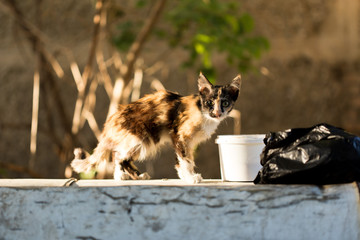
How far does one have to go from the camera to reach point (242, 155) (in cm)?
207

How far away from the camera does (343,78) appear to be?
4707mm

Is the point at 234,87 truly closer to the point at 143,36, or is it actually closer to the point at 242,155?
the point at 242,155

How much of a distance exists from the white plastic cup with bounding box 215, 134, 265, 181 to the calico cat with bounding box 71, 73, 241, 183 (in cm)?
12

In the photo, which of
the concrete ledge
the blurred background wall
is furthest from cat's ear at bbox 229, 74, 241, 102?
the blurred background wall

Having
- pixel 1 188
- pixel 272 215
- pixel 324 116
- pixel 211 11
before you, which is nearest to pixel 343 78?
pixel 324 116

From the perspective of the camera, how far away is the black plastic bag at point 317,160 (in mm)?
1693

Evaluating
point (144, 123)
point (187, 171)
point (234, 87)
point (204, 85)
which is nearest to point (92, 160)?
point (144, 123)

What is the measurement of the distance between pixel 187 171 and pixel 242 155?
0.26 m

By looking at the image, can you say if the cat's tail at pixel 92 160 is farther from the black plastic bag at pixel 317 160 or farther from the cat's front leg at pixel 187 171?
the black plastic bag at pixel 317 160

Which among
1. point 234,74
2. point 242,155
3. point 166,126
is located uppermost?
point 234,74

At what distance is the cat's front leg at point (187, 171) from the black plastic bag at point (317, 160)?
310mm

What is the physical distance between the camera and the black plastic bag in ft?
5.56

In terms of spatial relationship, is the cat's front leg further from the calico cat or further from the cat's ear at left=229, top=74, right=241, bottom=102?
the cat's ear at left=229, top=74, right=241, bottom=102

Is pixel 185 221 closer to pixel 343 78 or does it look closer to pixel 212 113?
pixel 212 113
